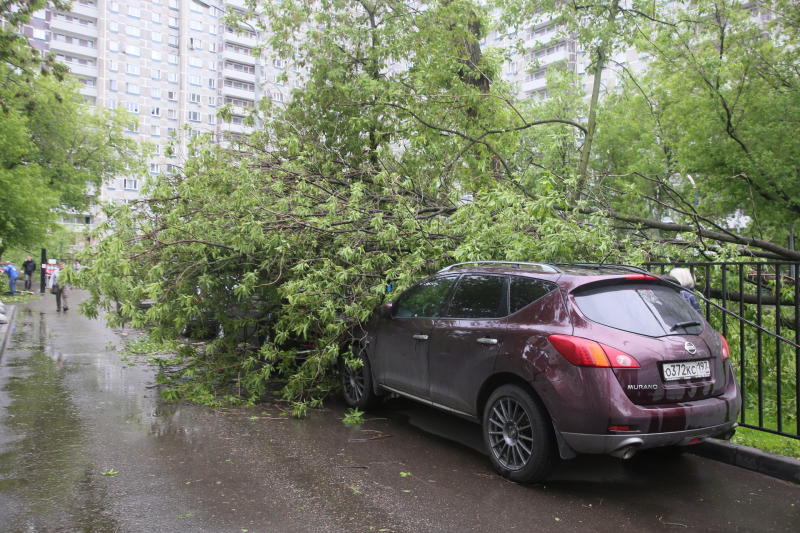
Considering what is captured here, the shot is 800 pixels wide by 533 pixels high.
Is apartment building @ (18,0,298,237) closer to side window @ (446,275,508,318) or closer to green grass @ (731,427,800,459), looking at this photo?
side window @ (446,275,508,318)

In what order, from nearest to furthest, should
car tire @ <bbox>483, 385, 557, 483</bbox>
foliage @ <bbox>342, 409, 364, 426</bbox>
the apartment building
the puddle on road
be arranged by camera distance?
1. the puddle on road
2. car tire @ <bbox>483, 385, 557, 483</bbox>
3. foliage @ <bbox>342, 409, 364, 426</bbox>
4. the apartment building

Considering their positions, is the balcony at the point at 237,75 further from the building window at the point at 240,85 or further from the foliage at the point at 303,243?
the foliage at the point at 303,243

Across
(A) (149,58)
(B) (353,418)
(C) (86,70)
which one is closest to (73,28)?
(C) (86,70)

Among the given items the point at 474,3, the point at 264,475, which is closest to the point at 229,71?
→ the point at 474,3

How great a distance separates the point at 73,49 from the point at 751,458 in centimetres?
7857

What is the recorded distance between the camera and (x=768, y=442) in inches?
225

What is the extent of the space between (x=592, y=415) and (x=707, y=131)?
15674mm

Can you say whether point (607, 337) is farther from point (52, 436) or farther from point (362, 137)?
point (362, 137)

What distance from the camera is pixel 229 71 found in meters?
76.8

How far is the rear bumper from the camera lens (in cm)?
430

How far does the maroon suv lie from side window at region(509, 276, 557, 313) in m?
0.01

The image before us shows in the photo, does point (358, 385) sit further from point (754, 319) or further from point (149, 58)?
point (149, 58)

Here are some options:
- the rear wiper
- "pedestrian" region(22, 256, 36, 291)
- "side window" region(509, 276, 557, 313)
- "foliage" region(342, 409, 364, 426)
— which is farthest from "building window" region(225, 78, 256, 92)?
the rear wiper

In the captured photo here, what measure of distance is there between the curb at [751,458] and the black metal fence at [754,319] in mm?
483
